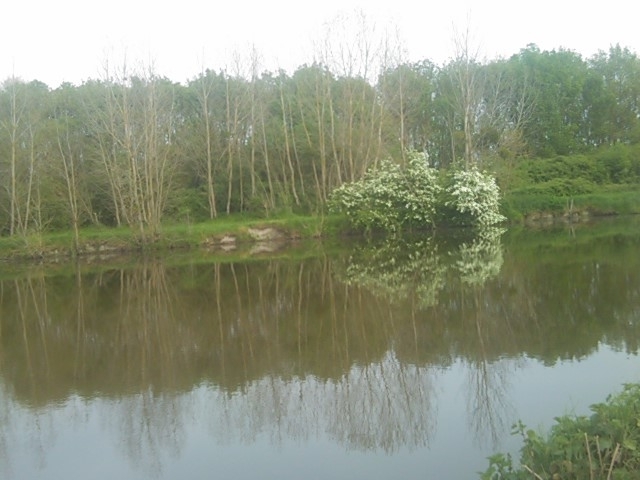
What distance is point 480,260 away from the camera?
22.7 meters

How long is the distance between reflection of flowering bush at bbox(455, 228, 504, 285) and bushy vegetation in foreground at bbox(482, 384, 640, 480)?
12.0 meters

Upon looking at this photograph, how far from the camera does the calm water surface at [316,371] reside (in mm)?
7500

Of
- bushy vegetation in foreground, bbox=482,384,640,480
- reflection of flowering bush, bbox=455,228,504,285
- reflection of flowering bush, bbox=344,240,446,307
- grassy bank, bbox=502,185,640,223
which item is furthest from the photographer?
grassy bank, bbox=502,185,640,223

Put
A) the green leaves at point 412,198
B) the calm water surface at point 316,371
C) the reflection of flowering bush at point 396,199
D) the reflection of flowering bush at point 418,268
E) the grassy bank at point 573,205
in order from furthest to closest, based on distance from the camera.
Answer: the grassy bank at point 573,205, the reflection of flowering bush at point 396,199, the green leaves at point 412,198, the reflection of flowering bush at point 418,268, the calm water surface at point 316,371

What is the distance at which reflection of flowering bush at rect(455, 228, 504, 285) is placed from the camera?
18.6 metres

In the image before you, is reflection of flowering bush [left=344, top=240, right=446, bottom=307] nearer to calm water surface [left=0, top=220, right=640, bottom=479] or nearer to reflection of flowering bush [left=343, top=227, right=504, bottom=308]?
reflection of flowering bush [left=343, top=227, right=504, bottom=308]

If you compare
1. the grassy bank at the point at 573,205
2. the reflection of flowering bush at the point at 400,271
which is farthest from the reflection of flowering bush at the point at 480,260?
the grassy bank at the point at 573,205

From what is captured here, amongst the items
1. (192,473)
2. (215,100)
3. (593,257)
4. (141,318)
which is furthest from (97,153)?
(192,473)

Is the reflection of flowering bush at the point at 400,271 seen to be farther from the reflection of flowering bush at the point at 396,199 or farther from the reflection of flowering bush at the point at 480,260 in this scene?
the reflection of flowering bush at the point at 396,199

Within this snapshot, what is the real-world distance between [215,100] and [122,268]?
21392 millimetres

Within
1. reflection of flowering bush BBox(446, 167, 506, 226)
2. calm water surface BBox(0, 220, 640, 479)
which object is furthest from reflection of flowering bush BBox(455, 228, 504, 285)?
reflection of flowering bush BBox(446, 167, 506, 226)

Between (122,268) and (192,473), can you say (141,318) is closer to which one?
(192,473)

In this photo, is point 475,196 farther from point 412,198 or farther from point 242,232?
point 242,232

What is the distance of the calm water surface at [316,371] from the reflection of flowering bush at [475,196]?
18106 mm
